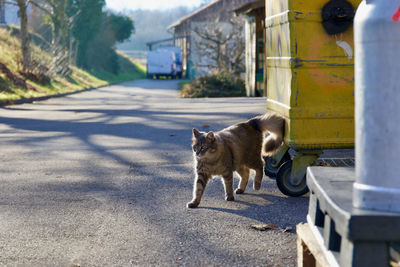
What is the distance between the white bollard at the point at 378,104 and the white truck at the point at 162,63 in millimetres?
48006

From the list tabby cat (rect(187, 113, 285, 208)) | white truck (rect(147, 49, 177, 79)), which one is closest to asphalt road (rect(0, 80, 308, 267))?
tabby cat (rect(187, 113, 285, 208))

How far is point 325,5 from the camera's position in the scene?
4.59m

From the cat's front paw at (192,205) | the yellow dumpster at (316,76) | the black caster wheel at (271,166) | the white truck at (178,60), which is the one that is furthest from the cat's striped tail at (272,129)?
the white truck at (178,60)

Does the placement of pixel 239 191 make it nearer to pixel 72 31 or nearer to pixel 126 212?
pixel 126 212

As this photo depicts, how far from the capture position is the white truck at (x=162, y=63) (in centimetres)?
4953

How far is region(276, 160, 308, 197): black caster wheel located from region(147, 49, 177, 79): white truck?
4518 centimetres

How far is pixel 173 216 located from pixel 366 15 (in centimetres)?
281

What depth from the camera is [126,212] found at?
4.50 m

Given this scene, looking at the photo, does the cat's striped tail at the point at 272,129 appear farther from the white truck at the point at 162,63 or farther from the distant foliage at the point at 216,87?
the white truck at the point at 162,63

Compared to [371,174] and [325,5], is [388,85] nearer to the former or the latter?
[371,174]

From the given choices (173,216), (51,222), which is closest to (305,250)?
(173,216)

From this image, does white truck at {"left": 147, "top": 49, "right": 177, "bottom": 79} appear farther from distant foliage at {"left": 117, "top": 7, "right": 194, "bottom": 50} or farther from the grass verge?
distant foliage at {"left": 117, "top": 7, "right": 194, "bottom": 50}

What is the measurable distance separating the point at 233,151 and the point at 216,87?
57.3 feet

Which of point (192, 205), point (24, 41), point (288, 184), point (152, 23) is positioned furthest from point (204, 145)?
point (152, 23)
